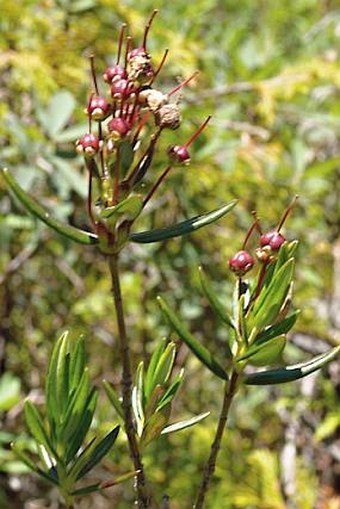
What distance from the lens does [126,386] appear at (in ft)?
2.14

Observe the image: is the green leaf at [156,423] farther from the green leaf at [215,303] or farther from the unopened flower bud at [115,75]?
the unopened flower bud at [115,75]

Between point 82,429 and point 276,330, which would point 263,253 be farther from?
point 82,429

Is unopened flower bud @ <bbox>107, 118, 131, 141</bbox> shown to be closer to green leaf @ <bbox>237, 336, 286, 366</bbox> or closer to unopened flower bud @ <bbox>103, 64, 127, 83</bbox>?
unopened flower bud @ <bbox>103, 64, 127, 83</bbox>

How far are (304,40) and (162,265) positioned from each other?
880mm

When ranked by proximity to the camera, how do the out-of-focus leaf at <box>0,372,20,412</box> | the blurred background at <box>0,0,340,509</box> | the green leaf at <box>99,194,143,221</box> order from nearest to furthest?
the green leaf at <box>99,194,143,221</box>, the out-of-focus leaf at <box>0,372,20,412</box>, the blurred background at <box>0,0,340,509</box>

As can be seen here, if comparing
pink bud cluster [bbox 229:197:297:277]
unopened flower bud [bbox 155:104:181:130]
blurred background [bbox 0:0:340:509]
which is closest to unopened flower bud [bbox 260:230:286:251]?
pink bud cluster [bbox 229:197:297:277]

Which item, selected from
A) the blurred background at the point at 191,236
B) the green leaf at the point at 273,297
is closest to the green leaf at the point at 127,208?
the green leaf at the point at 273,297

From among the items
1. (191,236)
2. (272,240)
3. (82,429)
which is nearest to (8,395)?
(191,236)

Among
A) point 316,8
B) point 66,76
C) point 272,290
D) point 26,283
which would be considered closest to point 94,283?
point 26,283

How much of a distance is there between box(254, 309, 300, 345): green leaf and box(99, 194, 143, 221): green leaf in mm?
128

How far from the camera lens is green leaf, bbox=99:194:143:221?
63 cm

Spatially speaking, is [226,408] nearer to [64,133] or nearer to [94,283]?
[64,133]

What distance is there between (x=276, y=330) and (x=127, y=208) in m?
0.14

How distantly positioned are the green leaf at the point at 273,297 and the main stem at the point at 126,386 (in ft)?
0.32
